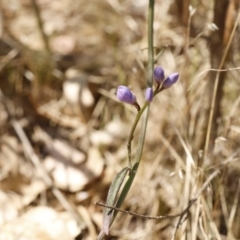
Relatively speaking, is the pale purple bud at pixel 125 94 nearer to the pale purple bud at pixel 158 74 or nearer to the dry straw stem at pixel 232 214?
the pale purple bud at pixel 158 74

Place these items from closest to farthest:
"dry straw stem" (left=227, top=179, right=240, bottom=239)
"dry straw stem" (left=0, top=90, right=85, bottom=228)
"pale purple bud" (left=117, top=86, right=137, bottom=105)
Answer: "pale purple bud" (left=117, top=86, right=137, bottom=105), "dry straw stem" (left=227, top=179, right=240, bottom=239), "dry straw stem" (left=0, top=90, right=85, bottom=228)

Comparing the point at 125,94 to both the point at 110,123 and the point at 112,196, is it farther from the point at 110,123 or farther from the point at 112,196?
the point at 110,123

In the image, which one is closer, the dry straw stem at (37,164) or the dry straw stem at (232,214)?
the dry straw stem at (232,214)

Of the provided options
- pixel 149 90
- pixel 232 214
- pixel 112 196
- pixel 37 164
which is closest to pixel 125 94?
pixel 149 90

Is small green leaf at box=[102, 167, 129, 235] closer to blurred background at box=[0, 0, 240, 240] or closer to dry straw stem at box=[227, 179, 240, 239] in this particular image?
blurred background at box=[0, 0, 240, 240]

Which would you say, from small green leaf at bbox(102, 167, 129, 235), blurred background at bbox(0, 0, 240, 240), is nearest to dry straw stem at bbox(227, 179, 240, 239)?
blurred background at bbox(0, 0, 240, 240)

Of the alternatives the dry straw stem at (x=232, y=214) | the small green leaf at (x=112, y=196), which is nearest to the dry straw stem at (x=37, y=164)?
the dry straw stem at (x=232, y=214)

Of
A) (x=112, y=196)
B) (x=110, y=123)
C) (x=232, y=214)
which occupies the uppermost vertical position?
(x=112, y=196)
